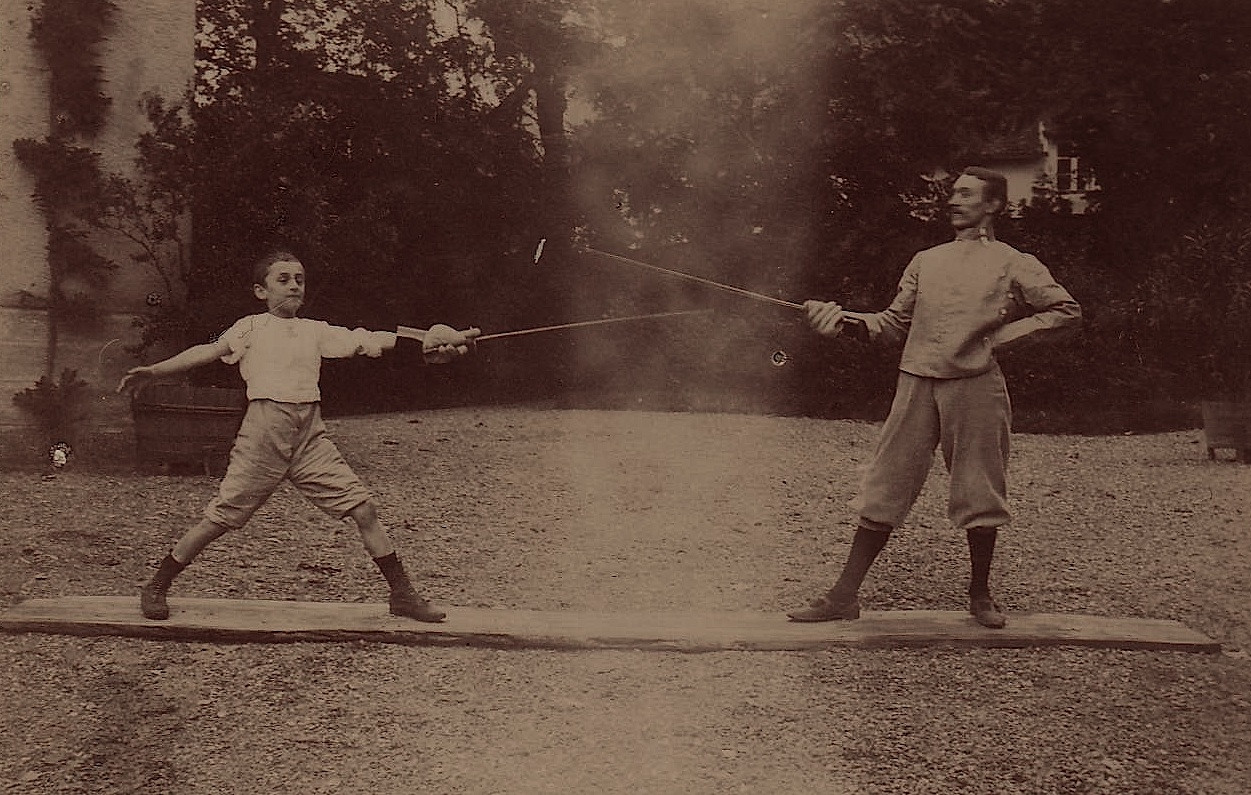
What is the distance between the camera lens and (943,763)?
12.9 ft

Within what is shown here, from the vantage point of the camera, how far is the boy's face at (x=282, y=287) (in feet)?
16.3

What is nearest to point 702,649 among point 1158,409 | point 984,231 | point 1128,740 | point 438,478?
point 1128,740

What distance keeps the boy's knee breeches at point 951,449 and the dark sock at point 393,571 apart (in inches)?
73.3

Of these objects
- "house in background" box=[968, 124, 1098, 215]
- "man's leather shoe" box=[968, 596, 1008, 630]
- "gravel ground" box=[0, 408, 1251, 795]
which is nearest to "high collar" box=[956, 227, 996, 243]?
"man's leather shoe" box=[968, 596, 1008, 630]

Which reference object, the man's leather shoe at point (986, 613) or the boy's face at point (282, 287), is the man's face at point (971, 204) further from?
the boy's face at point (282, 287)

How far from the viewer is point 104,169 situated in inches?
372

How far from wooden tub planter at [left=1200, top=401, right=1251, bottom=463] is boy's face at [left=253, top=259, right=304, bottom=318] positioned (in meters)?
8.70

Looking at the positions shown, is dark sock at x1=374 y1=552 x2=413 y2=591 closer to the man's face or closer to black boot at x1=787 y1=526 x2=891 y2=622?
black boot at x1=787 y1=526 x2=891 y2=622

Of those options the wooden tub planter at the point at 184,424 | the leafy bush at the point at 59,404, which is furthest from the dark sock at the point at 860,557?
the leafy bush at the point at 59,404

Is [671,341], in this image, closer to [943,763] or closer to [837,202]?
[837,202]

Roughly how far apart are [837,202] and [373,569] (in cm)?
1003

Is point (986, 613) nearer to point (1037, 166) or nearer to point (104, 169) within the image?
point (104, 169)

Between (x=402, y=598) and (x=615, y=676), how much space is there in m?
→ 1.01

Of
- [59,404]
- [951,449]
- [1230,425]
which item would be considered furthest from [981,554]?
[59,404]
